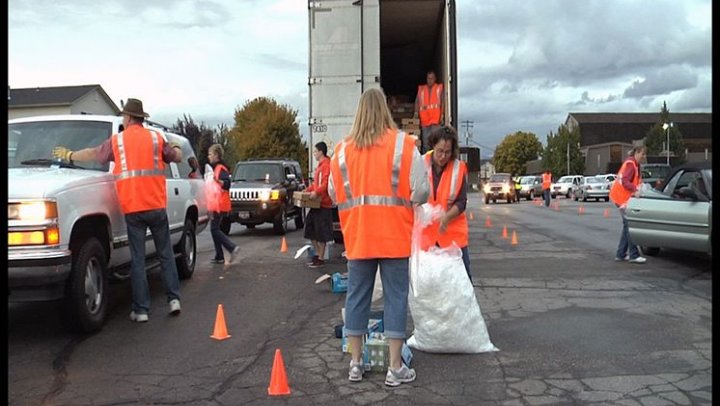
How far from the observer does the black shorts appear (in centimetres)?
912

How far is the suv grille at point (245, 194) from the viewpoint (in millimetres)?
14484

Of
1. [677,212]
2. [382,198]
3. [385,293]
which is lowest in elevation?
[385,293]

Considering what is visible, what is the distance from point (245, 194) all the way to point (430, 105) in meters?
5.75

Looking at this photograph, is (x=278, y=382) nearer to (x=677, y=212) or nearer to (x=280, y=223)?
(x=677, y=212)

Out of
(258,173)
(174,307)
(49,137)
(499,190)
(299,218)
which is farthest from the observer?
(499,190)

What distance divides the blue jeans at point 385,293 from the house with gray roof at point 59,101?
174 ft

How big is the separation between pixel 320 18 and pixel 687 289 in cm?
640

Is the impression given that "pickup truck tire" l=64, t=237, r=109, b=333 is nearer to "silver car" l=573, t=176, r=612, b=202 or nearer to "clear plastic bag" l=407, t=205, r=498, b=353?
"clear plastic bag" l=407, t=205, r=498, b=353

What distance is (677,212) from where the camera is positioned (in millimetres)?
8602

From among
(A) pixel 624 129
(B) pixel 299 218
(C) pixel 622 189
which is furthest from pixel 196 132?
(A) pixel 624 129

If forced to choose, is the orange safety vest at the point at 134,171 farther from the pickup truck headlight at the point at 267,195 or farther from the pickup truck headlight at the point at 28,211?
the pickup truck headlight at the point at 267,195

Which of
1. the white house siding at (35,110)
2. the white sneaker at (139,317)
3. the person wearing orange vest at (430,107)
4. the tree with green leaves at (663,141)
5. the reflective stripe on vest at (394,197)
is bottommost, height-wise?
the white sneaker at (139,317)

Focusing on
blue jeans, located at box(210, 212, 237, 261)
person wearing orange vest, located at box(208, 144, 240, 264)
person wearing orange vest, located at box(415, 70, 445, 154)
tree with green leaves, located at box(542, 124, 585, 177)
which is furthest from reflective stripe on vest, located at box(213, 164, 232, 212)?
tree with green leaves, located at box(542, 124, 585, 177)

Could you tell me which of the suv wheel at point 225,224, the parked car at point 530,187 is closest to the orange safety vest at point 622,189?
the suv wheel at point 225,224
